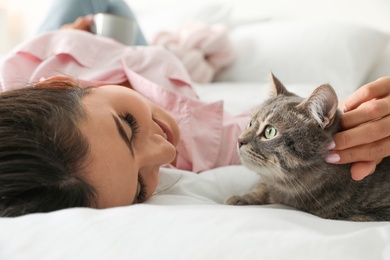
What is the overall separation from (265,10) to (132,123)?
5.57 feet

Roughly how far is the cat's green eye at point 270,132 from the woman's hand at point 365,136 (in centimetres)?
11

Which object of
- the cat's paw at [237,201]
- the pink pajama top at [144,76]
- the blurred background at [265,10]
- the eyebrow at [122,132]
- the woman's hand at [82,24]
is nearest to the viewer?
the eyebrow at [122,132]

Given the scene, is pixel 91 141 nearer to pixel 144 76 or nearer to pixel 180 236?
pixel 180 236

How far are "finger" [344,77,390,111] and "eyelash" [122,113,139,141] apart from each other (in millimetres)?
403

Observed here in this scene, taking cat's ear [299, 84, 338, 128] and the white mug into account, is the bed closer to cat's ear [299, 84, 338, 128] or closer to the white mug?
Result: cat's ear [299, 84, 338, 128]

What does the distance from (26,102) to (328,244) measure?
0.50 meters

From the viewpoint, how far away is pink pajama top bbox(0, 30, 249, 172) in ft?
3.55

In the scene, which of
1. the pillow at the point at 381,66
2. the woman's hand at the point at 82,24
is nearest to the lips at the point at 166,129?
the woman's hand at the point at 82,24

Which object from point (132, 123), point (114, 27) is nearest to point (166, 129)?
point (132, 123)

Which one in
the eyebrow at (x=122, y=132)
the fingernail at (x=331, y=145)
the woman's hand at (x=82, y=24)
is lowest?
the woman's hand at (x=82, y=24)

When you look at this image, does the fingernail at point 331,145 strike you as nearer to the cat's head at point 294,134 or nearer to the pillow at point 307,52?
the cat's head at point 294,134

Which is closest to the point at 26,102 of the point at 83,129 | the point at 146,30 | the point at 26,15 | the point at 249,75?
the point at 83,129

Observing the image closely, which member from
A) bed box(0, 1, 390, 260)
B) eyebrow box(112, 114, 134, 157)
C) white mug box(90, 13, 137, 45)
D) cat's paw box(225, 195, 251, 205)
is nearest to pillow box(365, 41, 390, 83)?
white mug box(90, 13, 137, 45)

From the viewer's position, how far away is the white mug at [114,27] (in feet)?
5.16
